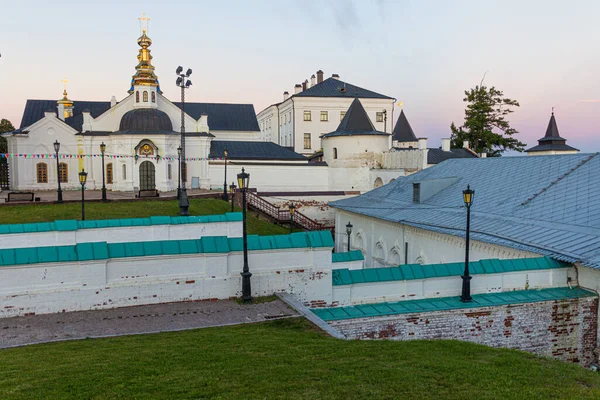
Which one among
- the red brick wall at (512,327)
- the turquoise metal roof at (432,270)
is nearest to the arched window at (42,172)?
the turquoise metal roof at (432,270)

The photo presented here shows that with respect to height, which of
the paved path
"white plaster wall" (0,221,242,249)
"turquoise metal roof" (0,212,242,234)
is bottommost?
the paved path

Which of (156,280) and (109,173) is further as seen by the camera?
(109,173)

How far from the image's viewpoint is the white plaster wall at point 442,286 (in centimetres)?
1141

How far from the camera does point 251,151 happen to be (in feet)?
144

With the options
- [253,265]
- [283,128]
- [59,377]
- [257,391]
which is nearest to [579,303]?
[253,265]

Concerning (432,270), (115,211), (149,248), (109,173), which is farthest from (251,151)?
(149,248)

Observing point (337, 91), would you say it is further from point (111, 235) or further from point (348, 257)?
point (348, 257)

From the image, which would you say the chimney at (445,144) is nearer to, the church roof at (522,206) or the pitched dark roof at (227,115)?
the pitched dark roof at (227,115)

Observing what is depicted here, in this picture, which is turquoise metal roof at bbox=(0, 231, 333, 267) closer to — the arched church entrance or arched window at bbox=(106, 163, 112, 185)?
the arched church entrance

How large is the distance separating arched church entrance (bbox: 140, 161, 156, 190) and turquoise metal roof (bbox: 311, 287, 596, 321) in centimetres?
3054

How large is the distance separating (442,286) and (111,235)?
374 inches

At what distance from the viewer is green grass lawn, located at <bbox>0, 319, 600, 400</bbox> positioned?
19.4 ft

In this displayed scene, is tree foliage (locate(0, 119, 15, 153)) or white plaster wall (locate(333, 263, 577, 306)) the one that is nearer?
white plaster wall (locate(333, 263, 577, 306))

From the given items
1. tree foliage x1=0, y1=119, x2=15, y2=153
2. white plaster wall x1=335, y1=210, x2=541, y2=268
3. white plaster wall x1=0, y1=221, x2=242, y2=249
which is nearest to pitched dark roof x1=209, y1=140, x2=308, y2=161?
white plaster wall x1=335, y1=210, x2=541, y2=268
